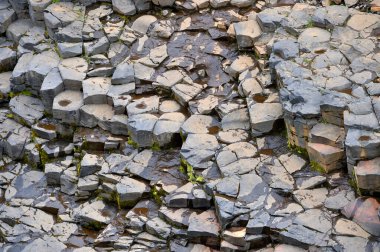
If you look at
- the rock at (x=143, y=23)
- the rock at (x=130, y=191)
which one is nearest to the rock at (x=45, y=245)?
the rock at (x=130, y=191)

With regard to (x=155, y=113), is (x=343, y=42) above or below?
above

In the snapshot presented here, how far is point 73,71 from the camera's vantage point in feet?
35.4

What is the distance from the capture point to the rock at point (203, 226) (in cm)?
866

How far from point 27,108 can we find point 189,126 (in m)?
2.62

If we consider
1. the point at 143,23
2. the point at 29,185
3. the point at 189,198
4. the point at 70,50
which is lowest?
the point at 29,185

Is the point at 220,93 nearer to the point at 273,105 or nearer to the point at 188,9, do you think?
the point at 273,105

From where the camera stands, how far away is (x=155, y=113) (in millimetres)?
10094

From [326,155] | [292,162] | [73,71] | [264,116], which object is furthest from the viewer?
[73,71]

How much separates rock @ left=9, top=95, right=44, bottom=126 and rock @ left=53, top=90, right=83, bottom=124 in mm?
403

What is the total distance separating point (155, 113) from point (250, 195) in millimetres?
2008

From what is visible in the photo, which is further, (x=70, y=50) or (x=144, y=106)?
(x=70, y=50)

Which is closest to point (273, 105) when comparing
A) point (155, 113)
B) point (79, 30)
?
point (155, 113)

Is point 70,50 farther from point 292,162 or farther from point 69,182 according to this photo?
point 292,162

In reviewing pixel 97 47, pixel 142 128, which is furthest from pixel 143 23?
pixel 142 128
